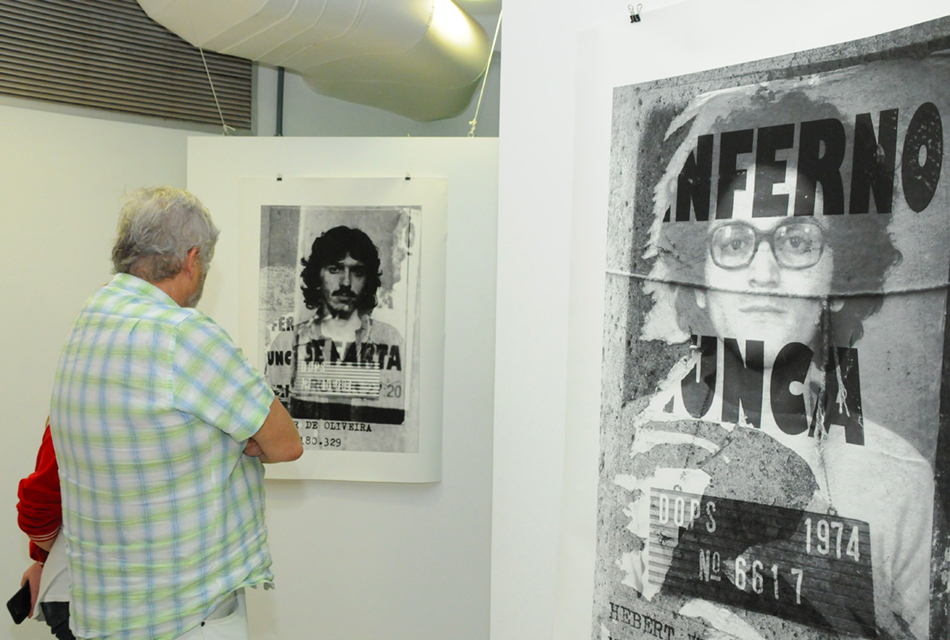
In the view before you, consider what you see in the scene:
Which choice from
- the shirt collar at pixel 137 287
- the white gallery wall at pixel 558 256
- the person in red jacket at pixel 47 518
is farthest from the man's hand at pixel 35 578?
the white gallery wall at pixel 558 256

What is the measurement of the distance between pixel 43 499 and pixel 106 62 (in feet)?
6.97

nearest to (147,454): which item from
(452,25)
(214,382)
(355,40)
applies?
(214,382)

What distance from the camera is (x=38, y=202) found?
2.99 metres

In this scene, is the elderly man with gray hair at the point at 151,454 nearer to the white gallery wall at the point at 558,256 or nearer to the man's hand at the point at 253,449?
the man's hand at the point at 253,449

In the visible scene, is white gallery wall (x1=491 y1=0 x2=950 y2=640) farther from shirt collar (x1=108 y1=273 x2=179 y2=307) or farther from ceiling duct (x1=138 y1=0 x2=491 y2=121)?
ceiling duct (x1=138 y1=0 x2=491 y2=121)

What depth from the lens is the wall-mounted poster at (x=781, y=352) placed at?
2.57 feet

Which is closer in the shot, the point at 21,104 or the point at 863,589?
the point at 863,589

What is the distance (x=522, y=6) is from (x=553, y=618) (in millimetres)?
1110

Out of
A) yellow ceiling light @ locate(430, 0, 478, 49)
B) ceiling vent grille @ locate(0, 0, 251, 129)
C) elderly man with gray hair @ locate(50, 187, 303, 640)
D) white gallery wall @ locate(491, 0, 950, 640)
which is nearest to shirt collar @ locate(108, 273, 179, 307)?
elderly man with gray hair @ locate(50, 187, 303, 640)

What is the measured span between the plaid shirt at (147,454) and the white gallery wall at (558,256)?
2.02ft

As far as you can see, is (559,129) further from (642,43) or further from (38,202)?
(38,202)

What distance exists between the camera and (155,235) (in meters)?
1.64

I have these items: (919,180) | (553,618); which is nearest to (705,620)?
(553,618)

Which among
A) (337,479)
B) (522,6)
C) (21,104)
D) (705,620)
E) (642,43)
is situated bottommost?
(337,479)
